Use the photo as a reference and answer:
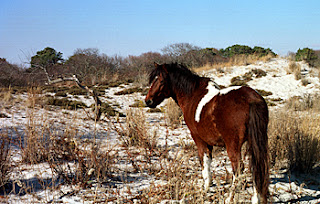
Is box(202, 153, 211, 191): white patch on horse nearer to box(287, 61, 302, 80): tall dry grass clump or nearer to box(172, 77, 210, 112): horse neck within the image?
box(172, 77, 210, 112): horse neck

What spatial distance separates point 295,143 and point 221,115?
2195 mm

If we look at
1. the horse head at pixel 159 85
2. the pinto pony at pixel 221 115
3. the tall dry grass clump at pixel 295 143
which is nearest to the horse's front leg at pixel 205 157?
the pinto pony at pixel 221 115

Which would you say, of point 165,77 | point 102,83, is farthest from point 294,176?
point 102,83

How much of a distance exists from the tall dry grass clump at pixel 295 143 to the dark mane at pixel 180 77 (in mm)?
1797

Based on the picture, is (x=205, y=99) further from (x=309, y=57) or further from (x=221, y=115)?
(x=309, y=57)

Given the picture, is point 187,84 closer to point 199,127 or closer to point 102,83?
point 199,127

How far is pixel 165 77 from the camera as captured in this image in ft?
11.6

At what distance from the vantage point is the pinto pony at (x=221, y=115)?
7.81ft

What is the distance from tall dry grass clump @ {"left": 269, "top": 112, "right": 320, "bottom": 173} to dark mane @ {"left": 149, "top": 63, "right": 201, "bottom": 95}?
180 cm

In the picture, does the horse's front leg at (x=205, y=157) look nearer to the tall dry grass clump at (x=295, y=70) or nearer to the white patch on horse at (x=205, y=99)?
the white patch on horse at (x=205, y=99)

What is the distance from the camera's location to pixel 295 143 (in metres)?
3.99

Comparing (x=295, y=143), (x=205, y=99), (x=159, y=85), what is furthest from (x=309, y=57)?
(x=205, y=99)

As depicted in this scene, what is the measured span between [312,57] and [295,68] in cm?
302

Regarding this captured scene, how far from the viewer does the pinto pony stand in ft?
7.81
